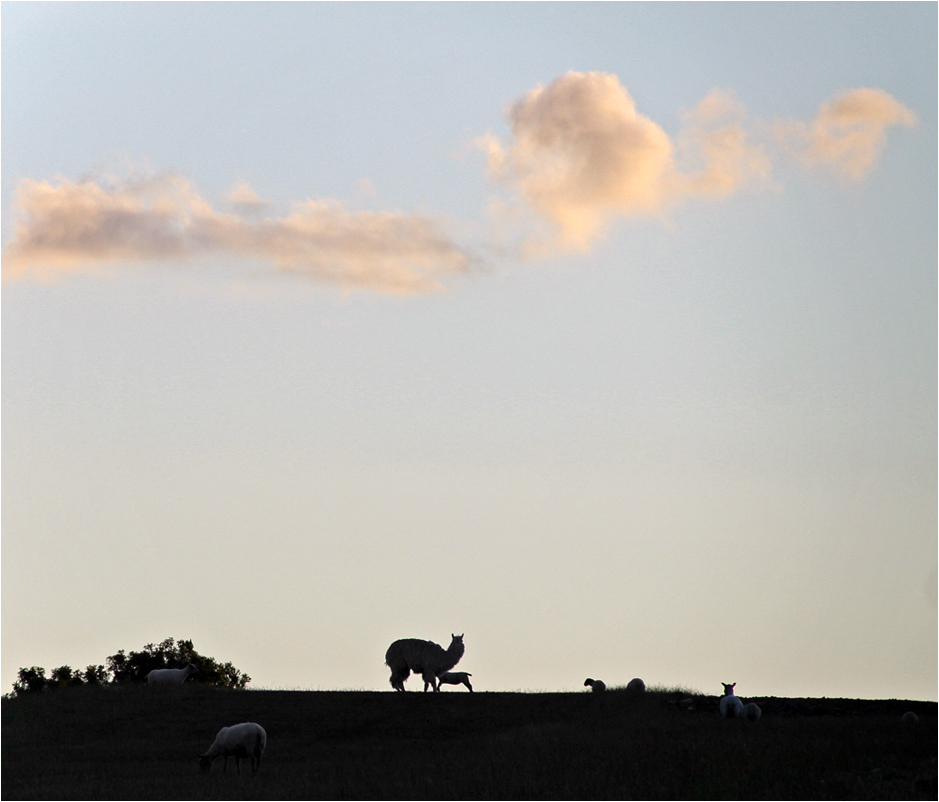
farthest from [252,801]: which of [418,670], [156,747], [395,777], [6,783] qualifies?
[418,670]

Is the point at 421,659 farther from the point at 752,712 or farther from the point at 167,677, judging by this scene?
the point at 752,712

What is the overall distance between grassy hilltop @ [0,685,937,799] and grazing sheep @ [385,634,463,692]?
2506 mm

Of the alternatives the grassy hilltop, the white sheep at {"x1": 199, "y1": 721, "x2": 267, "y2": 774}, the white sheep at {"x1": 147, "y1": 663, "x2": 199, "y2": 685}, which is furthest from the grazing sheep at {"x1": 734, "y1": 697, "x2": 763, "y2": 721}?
the white sheep at {"x1": 147, "y1": 663, "x2": 199, "y2": 685}

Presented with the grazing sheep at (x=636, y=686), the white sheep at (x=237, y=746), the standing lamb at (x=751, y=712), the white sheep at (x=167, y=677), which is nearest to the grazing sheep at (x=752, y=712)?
the standing lamb at (x=751, y=712)

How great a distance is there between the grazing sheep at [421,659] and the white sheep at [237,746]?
13.0 m

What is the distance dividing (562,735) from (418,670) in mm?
12214

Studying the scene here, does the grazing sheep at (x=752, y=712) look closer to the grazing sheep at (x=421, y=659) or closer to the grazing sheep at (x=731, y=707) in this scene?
the grazing sheep at (x=731, y=707)

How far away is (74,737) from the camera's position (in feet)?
137

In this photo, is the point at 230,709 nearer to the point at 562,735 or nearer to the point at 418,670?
the point at 418,670

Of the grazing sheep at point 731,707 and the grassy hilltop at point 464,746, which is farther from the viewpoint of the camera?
the grazing sheep at point 731,707

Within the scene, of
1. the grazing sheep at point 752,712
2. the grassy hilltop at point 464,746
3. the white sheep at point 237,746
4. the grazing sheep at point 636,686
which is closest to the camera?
the grassy hilltop at point 464,746

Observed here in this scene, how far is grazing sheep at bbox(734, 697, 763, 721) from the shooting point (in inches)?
1495

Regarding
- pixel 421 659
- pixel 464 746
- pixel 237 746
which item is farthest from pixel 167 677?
pixel 464 746

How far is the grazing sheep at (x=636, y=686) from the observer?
45.2m
